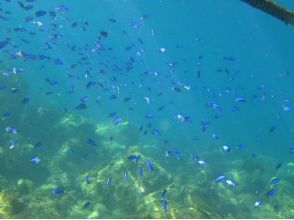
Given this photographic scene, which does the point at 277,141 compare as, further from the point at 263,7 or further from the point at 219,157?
the point at 263,7

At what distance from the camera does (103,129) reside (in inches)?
1031

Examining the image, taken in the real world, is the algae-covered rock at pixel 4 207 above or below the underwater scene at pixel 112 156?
above

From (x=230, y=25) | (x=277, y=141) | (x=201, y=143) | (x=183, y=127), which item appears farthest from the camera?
(x=230, y=25)

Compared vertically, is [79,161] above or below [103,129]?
above

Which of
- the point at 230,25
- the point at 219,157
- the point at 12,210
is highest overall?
the point at 12,210

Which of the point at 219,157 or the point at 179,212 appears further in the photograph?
the point at 219,157

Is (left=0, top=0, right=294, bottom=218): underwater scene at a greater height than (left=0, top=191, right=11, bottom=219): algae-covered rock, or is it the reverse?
(left=0, top=191, right=11, bottom=219): algae-covered rock

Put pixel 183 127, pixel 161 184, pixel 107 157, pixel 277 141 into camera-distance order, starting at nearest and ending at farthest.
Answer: pixel 161 184, pixel 107 157, pixel 183 127, pixel 277 141

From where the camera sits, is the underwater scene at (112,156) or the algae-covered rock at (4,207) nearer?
the algae-covered rock at (4,207)

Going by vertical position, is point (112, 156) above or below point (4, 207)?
below

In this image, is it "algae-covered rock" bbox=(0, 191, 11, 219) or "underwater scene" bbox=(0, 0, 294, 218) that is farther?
"underwater scene" bbox=(0, 0, 294, 218)

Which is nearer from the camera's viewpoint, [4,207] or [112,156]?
[4,207]

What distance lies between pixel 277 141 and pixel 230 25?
4384 centimetres

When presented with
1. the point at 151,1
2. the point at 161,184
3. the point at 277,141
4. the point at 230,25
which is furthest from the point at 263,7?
the point at 230,25
